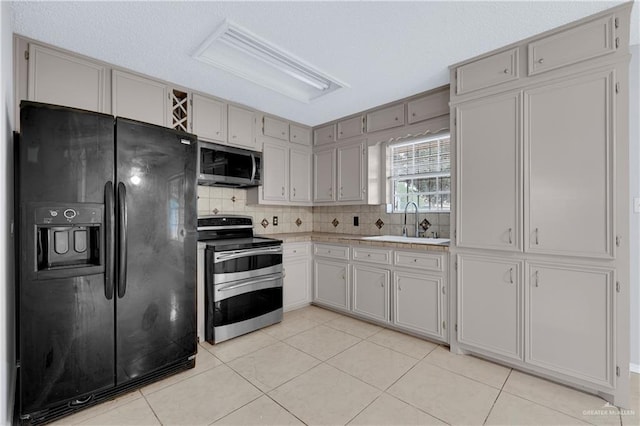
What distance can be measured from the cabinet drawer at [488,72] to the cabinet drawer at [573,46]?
0.11 metres

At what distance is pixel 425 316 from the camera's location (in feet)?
8.98

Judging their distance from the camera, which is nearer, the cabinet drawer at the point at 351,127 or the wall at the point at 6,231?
the wall at the point at 6,231

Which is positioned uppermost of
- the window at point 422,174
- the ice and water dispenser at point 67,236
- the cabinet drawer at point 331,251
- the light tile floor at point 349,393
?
the window at point 422,174

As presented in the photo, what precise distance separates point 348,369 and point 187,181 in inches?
74.2

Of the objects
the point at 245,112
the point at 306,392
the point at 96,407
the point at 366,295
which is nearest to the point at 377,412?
the point at 306,392

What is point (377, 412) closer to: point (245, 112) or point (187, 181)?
point (187, 181)

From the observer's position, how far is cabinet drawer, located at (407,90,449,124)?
287 cm

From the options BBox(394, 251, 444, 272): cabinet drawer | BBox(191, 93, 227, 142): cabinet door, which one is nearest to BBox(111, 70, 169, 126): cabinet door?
BBox(191, 93, 227, 142): cabinet door

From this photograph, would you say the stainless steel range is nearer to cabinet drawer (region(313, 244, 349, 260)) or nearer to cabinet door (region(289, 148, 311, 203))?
cabinet drawer (region(313, 244, 349, 260))

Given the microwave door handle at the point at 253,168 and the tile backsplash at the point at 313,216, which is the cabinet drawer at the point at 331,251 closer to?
the tile backsplash at the point at 313,216

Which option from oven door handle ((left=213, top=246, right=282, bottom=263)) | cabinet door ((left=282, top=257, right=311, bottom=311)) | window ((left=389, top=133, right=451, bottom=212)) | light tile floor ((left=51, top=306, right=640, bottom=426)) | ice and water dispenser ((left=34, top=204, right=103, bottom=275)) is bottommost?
light tile floor ((left=51, top=306, right=640, bottom=426))

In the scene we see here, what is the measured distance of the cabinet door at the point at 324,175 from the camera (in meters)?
3.96

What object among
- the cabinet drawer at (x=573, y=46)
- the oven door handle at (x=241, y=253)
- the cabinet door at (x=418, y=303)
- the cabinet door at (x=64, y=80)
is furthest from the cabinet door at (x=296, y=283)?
the cabinet drawer at (x=573, y=46)

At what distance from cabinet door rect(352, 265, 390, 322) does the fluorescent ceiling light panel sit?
1894 millimetres
